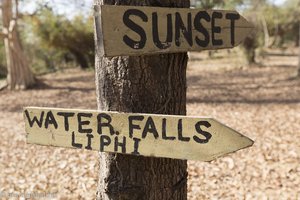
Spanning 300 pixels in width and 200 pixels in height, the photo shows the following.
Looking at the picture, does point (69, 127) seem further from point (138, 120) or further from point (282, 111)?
point (282, 111)

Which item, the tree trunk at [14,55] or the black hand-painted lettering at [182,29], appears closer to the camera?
the black hand-painted lettering at [182,29]

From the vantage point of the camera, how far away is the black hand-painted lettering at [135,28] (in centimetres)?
161

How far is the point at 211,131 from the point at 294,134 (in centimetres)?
467

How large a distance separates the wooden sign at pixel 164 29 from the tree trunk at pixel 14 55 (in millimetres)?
12498

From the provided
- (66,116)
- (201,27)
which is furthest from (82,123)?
(201,27)

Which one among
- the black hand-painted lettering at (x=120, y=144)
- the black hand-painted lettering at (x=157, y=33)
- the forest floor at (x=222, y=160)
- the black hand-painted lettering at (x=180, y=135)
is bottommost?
the forest floor at (x=222, y=160)

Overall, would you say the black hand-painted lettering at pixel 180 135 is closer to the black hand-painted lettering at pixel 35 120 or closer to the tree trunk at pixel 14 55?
the black hand-painted lettering at pixel 35 120

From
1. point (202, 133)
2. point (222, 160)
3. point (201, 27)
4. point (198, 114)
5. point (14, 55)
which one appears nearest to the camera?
point (202, 133)

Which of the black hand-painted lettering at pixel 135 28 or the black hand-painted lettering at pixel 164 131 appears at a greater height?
the black hand-painted lettering at pixel 135 28

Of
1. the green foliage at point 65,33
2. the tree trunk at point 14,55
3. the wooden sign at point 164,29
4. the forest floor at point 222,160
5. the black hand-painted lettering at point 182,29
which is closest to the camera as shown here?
the wooden sign at point 164,29

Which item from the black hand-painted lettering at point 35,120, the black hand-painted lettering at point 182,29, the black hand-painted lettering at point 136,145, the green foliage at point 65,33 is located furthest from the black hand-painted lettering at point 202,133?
the green foliage at point 65,33

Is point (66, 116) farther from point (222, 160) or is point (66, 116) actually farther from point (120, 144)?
point (222, 160)

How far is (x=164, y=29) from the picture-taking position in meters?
1.67

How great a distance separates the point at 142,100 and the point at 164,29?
0.43 meters
